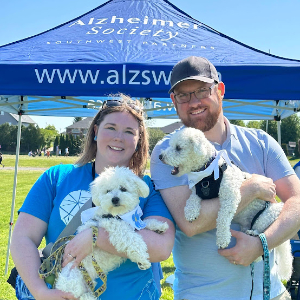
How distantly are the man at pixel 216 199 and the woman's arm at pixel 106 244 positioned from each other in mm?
199

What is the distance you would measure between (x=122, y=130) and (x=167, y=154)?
1.19 ft

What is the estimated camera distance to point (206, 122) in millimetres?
2316

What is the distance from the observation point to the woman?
189 centimetres

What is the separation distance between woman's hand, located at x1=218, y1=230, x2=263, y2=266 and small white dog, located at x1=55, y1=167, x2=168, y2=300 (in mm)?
438

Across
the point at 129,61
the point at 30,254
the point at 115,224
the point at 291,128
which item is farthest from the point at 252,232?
the point at 291,128

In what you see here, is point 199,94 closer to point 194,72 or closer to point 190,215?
point 194,72

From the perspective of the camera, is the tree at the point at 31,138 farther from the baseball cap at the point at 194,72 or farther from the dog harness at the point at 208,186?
the dog harness at the point at 208,186

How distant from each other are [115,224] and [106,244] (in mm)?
129

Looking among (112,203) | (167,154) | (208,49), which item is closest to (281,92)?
(208,49)

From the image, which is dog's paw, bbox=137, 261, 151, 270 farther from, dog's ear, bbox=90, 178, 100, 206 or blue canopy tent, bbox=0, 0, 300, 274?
blue canopy tent, bbox=0, 0, 300, 274

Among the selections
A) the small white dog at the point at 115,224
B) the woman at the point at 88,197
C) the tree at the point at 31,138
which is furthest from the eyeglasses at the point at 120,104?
the tree at the point at 31,138

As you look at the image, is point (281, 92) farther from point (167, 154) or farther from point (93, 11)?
point (93, 11)

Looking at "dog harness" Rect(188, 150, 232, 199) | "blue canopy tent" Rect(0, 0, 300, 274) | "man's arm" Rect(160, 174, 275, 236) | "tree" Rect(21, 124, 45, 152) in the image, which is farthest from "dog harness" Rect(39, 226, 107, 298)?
"tree" Rect(21, 124, 45, 152)

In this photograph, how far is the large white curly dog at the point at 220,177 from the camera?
220 cm
